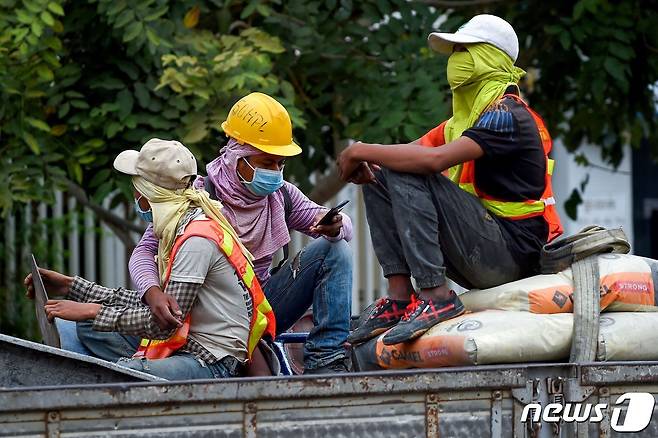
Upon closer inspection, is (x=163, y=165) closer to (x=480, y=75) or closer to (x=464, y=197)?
(x=464, y=197)

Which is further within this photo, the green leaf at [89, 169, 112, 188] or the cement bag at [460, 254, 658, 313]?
the green leaf at [89, 169, 112, 188]

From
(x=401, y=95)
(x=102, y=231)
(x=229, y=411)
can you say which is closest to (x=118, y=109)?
(x=401, y=95)

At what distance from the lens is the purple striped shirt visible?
4297 millimetres

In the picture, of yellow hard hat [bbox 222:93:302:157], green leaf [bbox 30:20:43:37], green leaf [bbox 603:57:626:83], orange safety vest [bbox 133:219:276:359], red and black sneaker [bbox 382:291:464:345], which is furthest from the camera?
green leaf [bbox 603:57:626:83]

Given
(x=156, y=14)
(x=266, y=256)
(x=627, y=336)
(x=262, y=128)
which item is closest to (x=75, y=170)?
(x=156, y=14)

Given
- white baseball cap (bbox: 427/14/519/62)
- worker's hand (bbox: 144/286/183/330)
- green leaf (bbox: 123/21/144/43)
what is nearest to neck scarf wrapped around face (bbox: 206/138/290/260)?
worker's hand (bbox: 144/286/183/330)

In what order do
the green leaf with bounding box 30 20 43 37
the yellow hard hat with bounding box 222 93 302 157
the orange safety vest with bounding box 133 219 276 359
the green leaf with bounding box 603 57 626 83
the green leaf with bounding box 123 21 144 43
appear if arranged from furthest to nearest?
the green leaf with bounding box 603 57 626 83
the green leaf with bounding box 123 21 144 43
the green leaf with bounding box 30 20 43 37
the yellow hard hat with bounding box 222 93 302 157
the orange safety vest with bounding box 133 219 276 359

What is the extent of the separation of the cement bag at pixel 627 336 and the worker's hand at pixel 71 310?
5.24 feet

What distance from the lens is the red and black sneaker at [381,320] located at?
14.1 feet

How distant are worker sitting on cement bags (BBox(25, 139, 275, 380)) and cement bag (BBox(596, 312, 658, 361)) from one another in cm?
110

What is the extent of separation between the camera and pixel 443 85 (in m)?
6.70

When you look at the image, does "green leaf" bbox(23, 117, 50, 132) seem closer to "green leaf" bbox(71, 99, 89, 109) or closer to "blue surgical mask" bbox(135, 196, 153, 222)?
"green leaf" bbox(71, 99, 89, 109)

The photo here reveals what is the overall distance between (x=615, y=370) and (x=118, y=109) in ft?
10.8

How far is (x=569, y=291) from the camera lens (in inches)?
162
